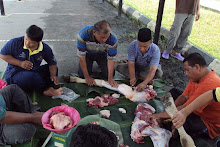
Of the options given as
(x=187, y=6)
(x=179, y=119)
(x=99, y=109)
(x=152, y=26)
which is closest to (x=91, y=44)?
(x=99, y=109)

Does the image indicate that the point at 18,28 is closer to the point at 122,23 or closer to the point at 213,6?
the point at 122,23

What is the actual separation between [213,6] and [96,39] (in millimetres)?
8672

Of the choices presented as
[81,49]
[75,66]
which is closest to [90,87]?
[81,49]

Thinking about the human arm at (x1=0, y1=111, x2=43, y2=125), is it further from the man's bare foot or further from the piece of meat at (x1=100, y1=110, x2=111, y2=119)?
the piece of meat at (x1=100, y1=110, x2=111, y2=119)

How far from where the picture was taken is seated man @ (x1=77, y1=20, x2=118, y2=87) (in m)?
3.26

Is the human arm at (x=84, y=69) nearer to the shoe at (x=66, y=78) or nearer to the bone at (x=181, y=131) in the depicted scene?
the shoe at (x=66, y=78)

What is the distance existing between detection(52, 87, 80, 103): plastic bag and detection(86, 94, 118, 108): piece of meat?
0.25m

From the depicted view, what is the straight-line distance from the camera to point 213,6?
9758mm

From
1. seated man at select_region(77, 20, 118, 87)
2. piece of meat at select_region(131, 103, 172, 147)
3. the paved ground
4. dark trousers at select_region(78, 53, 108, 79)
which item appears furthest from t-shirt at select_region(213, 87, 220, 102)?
the paved ground

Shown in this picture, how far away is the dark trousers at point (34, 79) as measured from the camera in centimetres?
314

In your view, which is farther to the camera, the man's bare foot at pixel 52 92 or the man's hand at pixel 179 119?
the man's bare foot at pixel 52 92

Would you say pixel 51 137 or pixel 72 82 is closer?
pixel 51 137

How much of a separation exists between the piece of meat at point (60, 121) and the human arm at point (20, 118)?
47 centimetres

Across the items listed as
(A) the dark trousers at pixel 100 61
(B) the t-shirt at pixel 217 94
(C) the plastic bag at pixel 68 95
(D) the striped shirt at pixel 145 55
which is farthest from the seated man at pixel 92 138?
(A) the dark trousers at pixel 100 61
